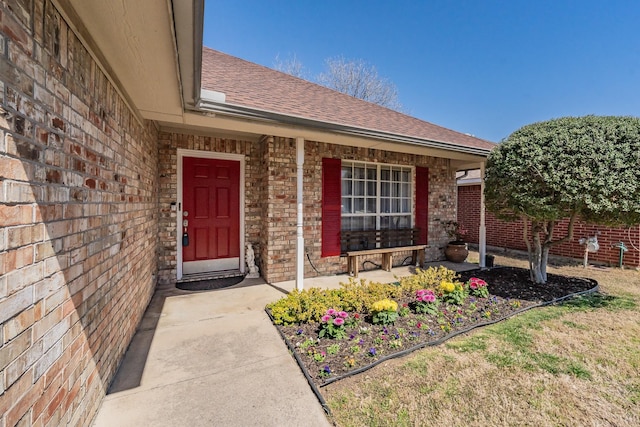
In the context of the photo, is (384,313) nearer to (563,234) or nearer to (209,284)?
(209,284)

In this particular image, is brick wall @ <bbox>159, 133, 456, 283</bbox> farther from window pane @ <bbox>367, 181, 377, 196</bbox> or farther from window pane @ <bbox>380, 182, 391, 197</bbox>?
window pane @ <bbox>380, 182, 391, 197</bbox>

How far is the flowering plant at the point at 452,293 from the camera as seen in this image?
392cm

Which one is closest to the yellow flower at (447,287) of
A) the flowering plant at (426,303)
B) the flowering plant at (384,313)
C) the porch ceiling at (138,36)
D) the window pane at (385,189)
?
the flowering plant at (426,303)

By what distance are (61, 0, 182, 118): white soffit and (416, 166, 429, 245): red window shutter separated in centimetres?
540

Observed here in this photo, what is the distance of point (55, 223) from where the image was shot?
140 cm

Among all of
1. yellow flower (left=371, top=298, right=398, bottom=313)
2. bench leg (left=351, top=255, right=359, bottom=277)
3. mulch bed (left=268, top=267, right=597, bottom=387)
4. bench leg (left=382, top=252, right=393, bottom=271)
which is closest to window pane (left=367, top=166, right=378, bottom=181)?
bench leg (left=382, top=252, right=393, bottom=271)

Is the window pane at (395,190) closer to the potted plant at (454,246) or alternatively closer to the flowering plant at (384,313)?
the potted plant at (454,246)

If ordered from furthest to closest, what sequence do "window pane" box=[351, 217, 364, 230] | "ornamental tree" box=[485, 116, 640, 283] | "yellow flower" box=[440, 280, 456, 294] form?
"window pane" box=[351, 217, 364, 230]
"yellow flower" box=[440, 280, 456, 294]
"ornamental tree" box=[485, 116, 640, 283]

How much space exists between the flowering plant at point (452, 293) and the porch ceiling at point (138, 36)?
407 centimetres

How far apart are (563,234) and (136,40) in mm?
9950

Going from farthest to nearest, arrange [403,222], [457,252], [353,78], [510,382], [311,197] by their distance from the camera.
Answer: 1. [353,78]
2. [457,252]
3. [403,222]
4. [311,197]
5. [510,382]

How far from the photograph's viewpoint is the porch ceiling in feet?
4.92

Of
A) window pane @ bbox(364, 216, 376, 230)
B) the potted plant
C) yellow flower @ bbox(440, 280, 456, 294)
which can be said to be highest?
window pane @ bbox(364, 216, 376, 230)

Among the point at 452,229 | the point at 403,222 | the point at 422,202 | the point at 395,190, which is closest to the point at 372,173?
the point at 395,190
